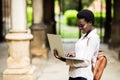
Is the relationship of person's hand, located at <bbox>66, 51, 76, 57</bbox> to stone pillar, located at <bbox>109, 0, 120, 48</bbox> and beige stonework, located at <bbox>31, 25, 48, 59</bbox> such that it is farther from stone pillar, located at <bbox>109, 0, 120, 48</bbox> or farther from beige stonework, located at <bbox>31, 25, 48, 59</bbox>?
stone pillar, located at <bbox>109, 0, 120, 48</bbox>

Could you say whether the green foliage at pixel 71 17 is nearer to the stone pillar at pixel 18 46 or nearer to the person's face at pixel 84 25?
the stone pillar at pixel 18 46

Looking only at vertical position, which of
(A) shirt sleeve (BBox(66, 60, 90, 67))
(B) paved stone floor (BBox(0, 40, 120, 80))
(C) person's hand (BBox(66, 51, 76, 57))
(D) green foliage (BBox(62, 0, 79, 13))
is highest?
(D) green foliage (BBox(62, 0, 79, 13))

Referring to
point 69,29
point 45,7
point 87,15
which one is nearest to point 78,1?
point 45,7

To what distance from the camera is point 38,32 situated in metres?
16.1

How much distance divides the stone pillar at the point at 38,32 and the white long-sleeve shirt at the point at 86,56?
35.0 ft

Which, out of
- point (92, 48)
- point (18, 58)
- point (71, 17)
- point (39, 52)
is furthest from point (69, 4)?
point (92, 48)

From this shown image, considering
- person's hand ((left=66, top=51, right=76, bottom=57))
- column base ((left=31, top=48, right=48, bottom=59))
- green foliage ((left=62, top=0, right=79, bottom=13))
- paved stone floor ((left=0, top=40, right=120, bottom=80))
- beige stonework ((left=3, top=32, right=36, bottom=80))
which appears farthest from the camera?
green foliage ((left=62, top=0, right=79, bottom=13))

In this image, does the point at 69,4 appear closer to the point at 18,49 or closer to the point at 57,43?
the point at 18,49

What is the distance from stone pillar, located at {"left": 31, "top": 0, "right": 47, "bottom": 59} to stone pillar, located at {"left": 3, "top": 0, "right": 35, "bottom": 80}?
4881mm

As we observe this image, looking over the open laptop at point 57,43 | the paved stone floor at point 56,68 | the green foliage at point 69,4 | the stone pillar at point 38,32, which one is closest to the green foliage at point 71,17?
the green foliage at point 69,4

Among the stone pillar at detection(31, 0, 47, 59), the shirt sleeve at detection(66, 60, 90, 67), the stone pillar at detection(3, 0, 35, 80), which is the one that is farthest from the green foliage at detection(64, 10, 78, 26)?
the shirt sleeve at detection(66, 60, 90, 67)

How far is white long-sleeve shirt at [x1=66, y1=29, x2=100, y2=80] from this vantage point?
501 centimetres

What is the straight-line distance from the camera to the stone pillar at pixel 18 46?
10.7 metres

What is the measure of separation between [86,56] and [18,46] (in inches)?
231
